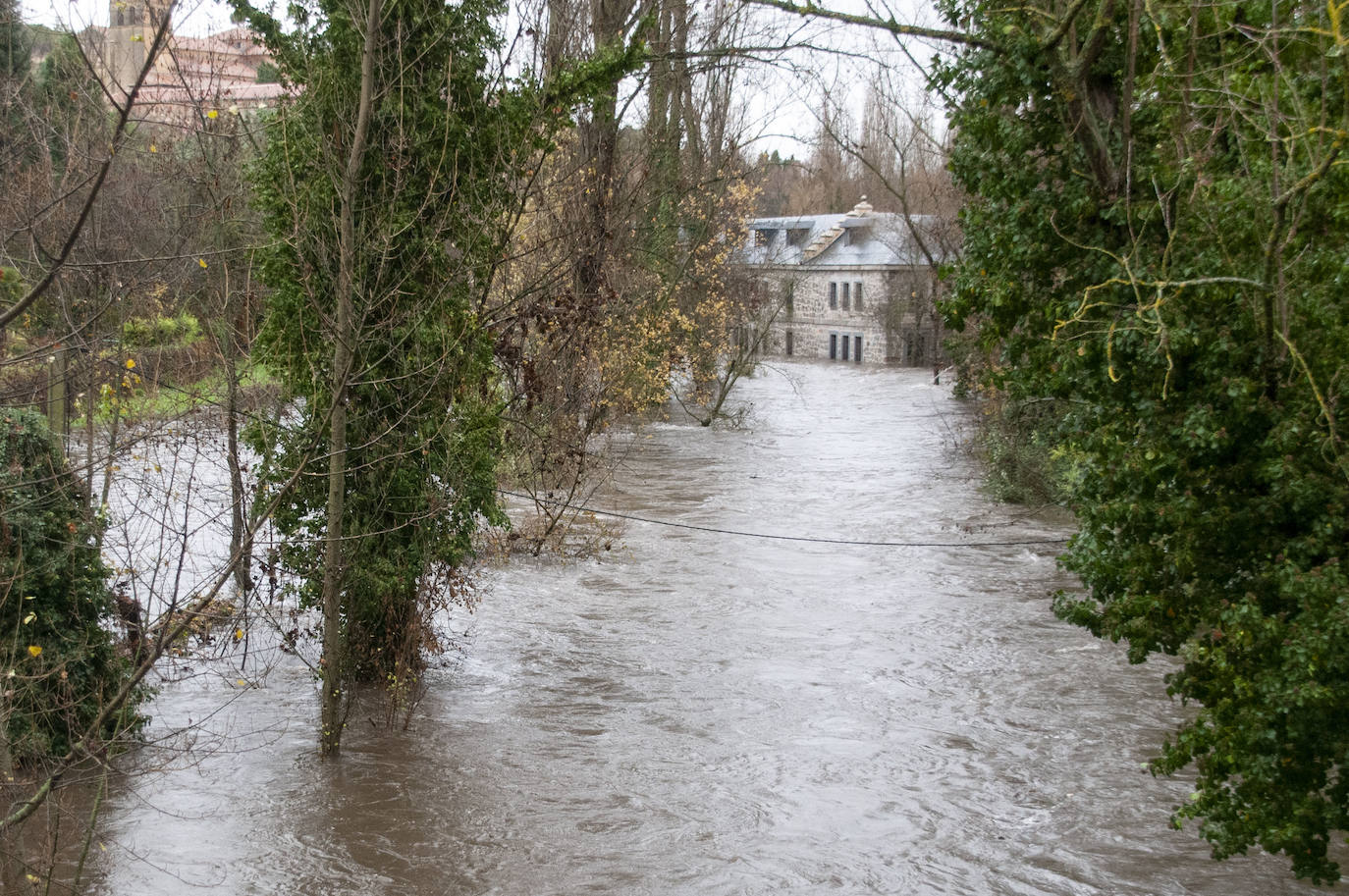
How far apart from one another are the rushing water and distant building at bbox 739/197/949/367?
37493 millimetres

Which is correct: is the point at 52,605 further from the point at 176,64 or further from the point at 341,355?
the point at 176,64

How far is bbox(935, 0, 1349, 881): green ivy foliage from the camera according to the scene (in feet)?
21.4

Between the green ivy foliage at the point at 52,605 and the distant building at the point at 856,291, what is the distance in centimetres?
4497

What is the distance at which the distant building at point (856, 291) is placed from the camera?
184 feet

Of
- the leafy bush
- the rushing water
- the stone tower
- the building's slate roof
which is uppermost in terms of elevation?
the building's slate roof

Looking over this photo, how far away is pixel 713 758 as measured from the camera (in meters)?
11.0

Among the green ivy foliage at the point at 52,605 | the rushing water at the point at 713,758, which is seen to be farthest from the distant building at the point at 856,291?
the green ivy foliage at the point at 52,605

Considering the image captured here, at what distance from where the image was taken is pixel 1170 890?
8703mm

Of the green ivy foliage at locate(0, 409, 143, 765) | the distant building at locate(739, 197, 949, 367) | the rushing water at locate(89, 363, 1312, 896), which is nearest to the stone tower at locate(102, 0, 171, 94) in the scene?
the green ivy foliage at locate(0, 409, 143, 765)

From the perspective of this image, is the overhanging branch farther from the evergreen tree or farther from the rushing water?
the rushing water

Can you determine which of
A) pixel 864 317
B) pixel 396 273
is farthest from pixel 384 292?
pixel 864 317

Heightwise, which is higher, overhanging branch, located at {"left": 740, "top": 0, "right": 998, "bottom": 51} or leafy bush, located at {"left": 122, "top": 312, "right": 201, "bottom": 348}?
overhanging branch, located at {"left": 740, "top": 0, "right": 998, "bottom": 51}

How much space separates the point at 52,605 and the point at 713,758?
5481 millimetres

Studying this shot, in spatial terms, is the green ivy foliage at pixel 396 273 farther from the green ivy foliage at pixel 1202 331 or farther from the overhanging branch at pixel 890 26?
the green ivy foliage at pixel 1202 331
